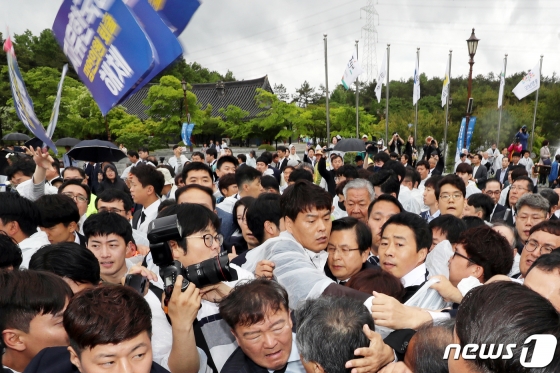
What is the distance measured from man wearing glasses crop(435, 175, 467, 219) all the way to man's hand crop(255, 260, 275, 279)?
3.34 metres

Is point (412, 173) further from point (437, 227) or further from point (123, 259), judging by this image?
point (123, 259)

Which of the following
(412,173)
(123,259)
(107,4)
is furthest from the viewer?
(412,173)

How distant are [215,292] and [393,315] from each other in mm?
845

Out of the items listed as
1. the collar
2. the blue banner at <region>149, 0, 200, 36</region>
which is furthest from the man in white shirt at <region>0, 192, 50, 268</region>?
the collar

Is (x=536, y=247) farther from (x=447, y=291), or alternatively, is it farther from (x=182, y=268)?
(x=182, y=268)

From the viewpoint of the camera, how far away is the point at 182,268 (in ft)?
6.44

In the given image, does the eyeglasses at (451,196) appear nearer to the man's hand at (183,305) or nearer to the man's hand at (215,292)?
the man's hand at (215,292)

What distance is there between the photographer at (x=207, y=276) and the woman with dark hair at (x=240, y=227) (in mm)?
1480

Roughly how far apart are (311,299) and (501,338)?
2.72ft

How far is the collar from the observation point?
3.01 meters

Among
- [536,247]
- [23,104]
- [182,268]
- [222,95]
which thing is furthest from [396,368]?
[222,95]

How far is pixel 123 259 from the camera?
3287 millimetres

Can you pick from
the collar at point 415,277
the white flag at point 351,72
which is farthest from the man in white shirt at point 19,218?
the white flag at point 351,72

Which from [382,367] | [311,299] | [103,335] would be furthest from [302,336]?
[103,335]
